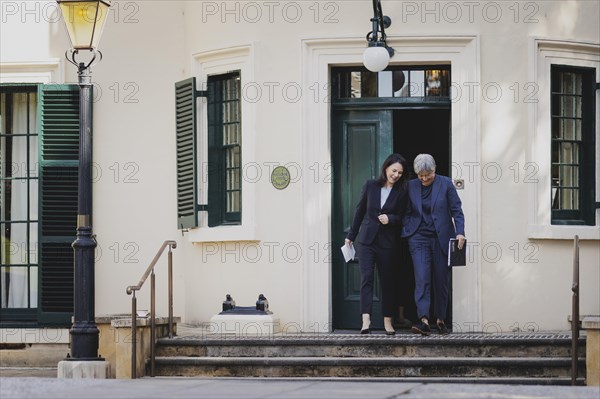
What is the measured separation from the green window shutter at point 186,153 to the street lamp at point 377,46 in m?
2.25

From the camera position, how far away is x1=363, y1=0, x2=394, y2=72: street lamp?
575 inches

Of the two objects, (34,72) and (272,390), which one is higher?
(34,72)

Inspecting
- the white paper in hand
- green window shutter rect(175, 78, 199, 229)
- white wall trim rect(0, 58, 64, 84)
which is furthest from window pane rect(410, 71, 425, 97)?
white wall trim rect(0, 58, 64, 84)

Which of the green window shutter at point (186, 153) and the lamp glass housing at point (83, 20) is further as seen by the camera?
the green window shutter at point (186, 153)

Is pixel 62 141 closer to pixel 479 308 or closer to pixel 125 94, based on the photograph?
pixel 125 94

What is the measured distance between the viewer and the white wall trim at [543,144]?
15.2 m

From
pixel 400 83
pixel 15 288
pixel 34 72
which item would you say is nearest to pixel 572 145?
pixel 400 83

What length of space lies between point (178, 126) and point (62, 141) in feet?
4.42

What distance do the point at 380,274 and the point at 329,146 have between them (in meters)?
1.70

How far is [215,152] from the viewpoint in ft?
52.6

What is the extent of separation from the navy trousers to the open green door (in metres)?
1.31

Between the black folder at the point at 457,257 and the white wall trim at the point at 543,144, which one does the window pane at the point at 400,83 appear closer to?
the white wall trim at the point at 543,144

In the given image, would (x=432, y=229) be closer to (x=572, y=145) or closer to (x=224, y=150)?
(x=572, y=145)

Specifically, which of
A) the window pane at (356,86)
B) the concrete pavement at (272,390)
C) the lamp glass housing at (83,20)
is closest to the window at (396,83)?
the window pane at (356,86)
